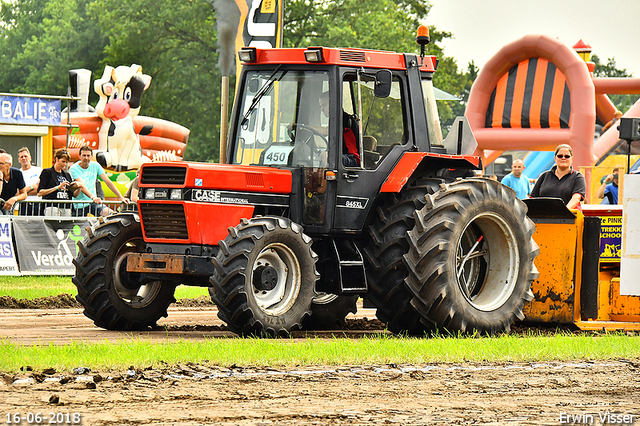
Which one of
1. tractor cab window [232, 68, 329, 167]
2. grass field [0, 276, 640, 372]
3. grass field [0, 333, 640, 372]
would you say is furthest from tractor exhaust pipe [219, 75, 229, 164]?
grass field [0, 333, 640, 372]

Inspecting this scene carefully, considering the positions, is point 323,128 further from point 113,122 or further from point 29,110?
point 113,122

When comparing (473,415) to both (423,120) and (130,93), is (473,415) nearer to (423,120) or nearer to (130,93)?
(423,120)

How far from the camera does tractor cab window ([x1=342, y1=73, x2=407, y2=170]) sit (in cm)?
985

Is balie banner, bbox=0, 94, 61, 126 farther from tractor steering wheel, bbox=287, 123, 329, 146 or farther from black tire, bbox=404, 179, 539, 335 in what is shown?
black tire, bbox=404, 179, 539, 335

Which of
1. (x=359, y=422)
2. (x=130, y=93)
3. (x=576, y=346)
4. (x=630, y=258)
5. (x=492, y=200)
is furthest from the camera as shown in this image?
(x=130, y=93)

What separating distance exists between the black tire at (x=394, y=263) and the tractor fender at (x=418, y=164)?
0.18 m

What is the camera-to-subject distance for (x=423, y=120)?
34.0ft

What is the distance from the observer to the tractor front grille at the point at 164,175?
9.38m

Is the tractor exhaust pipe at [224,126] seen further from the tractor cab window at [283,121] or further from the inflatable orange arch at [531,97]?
the inflatable orange arch at [531,97]

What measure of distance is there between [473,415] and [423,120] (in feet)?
16.7

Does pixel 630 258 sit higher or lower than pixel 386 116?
lower

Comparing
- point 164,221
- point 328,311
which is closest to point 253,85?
point 164,221

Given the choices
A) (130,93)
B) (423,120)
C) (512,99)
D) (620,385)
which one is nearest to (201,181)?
(423,120)

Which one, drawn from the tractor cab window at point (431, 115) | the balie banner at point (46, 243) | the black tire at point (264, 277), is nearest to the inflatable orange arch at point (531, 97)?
the balie banner at point (46, 243)
